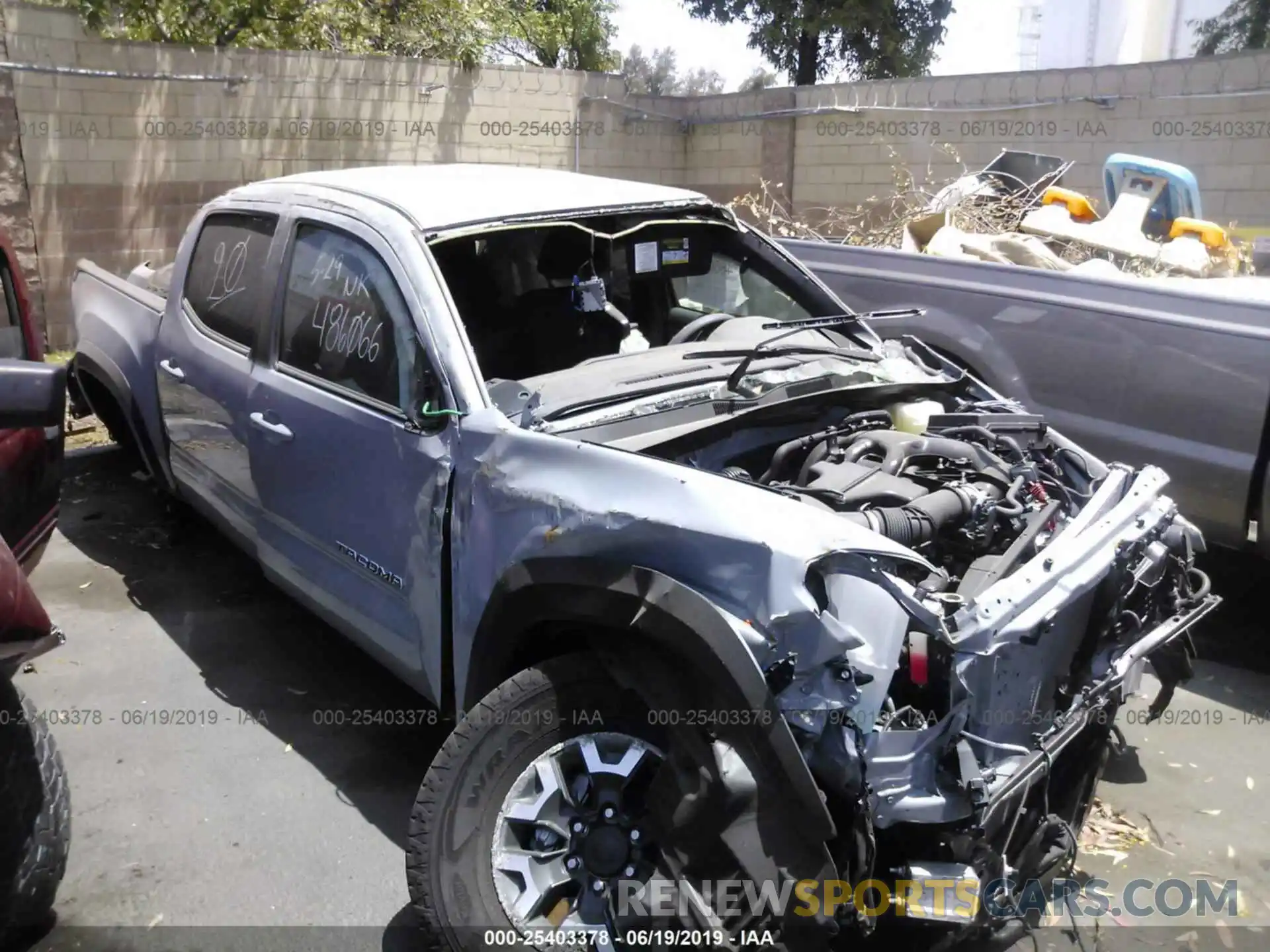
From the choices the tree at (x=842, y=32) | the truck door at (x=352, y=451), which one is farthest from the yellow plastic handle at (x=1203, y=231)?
the tree at (x=842, y=32)

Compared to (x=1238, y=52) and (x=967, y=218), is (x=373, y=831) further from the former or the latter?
(x=1238, y=52)

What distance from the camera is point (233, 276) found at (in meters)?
4.19

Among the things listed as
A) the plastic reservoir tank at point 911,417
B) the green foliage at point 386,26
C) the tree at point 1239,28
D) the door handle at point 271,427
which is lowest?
the door handle at point 271,427

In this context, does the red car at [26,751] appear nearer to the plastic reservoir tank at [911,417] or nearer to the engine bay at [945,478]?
the engine bay at [945,478]

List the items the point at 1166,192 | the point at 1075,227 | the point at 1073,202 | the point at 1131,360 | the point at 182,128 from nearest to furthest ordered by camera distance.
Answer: the point at 1131,360, the point at 1075,227, the point at 1166,192, the point at 1073,202, the point at 182,128

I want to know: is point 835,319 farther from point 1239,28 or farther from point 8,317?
Answer: point 1239,28

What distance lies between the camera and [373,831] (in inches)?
131

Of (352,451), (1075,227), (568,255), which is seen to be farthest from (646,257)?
(1075,227)

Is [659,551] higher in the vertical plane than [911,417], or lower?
lower

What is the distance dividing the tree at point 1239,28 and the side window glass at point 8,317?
20853 mm

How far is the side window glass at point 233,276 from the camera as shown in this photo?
3.92 m

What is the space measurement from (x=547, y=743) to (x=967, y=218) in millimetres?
5322

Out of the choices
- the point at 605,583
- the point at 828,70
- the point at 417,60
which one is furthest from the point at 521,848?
the point at 828,70

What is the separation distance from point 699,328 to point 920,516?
1.57 meters
